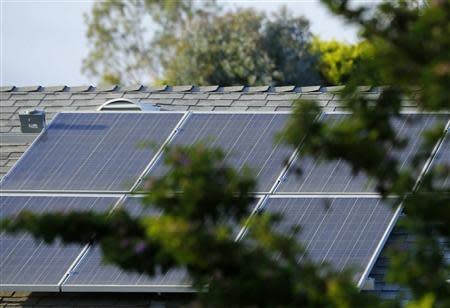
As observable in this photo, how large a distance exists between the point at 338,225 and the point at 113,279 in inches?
81.7

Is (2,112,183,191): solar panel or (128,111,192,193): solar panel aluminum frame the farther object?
(2,112,183,191): solar panel

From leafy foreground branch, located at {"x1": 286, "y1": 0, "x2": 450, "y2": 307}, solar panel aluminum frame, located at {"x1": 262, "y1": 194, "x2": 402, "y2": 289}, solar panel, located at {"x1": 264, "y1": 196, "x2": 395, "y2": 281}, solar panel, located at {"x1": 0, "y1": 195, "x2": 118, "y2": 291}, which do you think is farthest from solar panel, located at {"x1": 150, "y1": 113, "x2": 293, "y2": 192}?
leafy foreground branch, located at {"x1": 286, "y1": 0, "x2": 450, "y2": 307}

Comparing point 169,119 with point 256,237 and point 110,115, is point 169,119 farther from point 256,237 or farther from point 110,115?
point 256,237

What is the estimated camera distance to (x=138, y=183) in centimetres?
1350

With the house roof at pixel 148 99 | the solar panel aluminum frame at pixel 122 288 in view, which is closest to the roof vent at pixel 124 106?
the house roof at pixel 148 99

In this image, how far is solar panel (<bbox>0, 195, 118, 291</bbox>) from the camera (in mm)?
12641

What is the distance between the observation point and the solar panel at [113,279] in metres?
12.3

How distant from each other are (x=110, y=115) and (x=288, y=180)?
98.9 inches

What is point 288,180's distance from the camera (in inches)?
528

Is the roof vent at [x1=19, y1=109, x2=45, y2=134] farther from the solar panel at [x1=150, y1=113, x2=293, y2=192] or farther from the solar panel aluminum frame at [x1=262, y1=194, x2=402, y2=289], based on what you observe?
the solar panel aluminum frame at [x1=262, y1=194, x2=402, y2=289]

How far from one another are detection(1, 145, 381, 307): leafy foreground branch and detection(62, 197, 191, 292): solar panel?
13.2 feet

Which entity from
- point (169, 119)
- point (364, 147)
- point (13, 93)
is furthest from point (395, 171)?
point (13, 93)

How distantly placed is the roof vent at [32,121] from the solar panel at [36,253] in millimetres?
2106

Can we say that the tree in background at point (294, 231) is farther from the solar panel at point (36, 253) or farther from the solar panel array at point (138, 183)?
the solar panel at point (36, 253)
